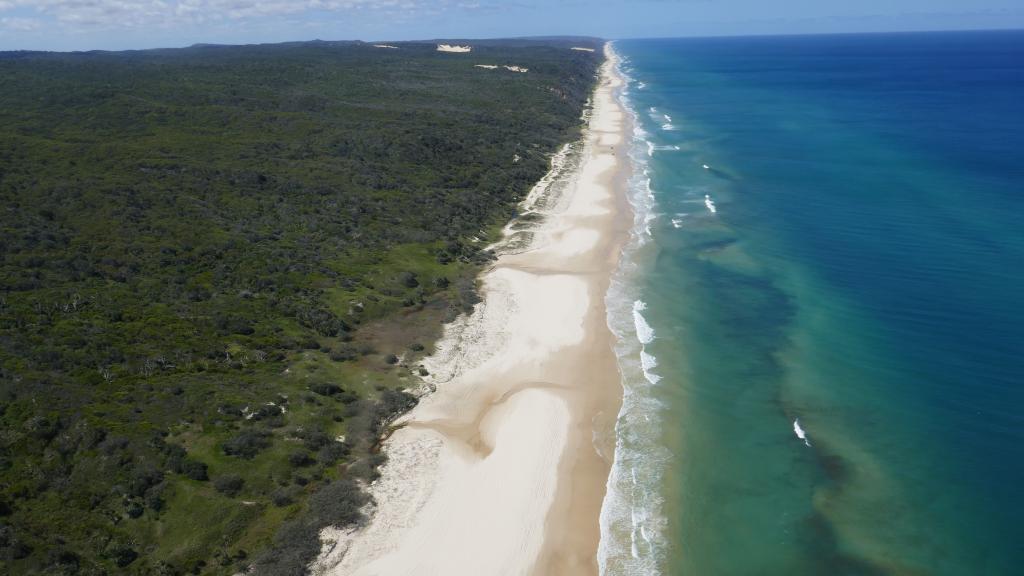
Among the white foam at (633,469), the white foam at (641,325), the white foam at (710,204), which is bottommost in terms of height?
the white foam at (633,469)

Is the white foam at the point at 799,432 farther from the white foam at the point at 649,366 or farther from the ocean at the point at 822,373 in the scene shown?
the white foam at the point at 649,366

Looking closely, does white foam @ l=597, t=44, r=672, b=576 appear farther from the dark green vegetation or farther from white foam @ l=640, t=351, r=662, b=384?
the dark green vegetation

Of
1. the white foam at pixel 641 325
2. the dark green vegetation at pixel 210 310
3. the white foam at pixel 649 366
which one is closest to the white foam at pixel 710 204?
the dark green vegetation at pixel 210 310

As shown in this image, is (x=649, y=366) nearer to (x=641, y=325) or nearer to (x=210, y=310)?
(x=641, y=325)

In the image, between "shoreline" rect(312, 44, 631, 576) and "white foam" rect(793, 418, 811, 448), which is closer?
"shoreline" rect(312, 44, 631, 576)

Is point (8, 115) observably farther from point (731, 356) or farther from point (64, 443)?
point (731, 356)

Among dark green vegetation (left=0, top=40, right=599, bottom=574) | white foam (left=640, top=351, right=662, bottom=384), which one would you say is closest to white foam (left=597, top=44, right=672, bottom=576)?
white foam (left=640, top=351, right=662, bottom=384)
